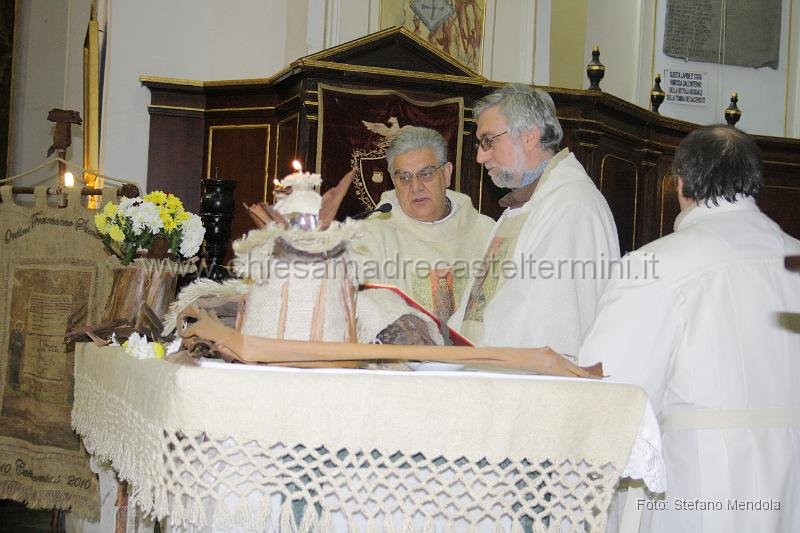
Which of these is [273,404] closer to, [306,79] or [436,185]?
[436,185]

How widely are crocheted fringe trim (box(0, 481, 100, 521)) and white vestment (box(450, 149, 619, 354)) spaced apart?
86.9 inches

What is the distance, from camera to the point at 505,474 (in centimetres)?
174

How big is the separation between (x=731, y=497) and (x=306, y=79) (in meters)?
4.24

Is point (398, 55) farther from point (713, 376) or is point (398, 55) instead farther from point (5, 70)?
point (5, 70)

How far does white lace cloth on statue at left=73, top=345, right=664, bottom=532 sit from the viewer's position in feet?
5.39

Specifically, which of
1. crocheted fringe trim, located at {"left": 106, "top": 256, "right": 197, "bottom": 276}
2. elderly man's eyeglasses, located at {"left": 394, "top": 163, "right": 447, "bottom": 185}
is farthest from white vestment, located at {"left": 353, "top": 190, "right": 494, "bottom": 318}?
crocheted fringe trim, located at {"left": 106, "top": 256, "right": 197, "bottom": 276}

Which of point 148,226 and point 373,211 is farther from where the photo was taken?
point 148,226

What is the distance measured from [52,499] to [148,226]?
191cm

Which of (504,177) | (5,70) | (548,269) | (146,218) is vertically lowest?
(548,269)

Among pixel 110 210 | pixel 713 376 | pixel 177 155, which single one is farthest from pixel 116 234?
pixel 177 155

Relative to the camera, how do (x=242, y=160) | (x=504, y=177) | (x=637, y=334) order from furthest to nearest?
(x=242, y=160) → (x=504, y=177) → (x=637, y=334)

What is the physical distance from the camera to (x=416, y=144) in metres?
4.22

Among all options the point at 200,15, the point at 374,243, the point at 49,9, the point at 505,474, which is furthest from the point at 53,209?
the point at 49,9

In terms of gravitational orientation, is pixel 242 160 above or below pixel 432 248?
above
